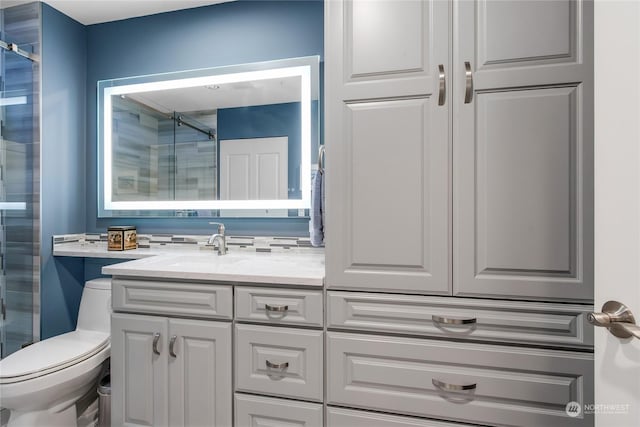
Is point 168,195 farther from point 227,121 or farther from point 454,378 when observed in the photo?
point 454,378

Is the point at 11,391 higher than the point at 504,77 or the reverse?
the reverse

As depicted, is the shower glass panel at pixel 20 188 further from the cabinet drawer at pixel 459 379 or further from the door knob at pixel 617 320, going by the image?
the door knob at pixel 617 320

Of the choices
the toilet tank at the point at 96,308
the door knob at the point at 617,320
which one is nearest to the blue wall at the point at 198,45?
the toilet tank at the point at 96,308

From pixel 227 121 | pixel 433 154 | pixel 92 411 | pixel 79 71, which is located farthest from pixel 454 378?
pixel 79 71

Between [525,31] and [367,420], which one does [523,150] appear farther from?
[367,420]

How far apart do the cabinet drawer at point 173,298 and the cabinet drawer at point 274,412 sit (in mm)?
→ 348

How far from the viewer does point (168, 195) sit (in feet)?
6.91

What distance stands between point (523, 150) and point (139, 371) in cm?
172

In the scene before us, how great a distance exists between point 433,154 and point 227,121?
1.31m

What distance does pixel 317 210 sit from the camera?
61.9 inches

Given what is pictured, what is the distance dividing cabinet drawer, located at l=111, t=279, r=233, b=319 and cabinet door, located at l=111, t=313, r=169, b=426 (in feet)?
0.17

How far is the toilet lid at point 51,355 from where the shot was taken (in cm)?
141

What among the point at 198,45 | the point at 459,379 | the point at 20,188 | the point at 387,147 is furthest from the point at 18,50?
the point at 459,379

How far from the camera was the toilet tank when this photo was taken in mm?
1907
